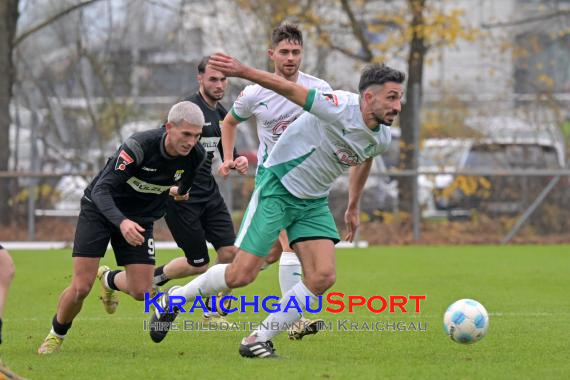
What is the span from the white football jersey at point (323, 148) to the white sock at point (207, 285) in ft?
2.36

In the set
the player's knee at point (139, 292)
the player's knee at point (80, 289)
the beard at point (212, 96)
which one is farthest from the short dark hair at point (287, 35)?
the player's knee at point (80, 289)

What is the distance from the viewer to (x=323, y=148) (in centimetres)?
690

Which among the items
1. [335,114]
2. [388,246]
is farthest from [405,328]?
[388,246]

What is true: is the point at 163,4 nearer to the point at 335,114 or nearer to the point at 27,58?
the point at 27,58

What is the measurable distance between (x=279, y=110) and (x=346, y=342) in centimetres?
191

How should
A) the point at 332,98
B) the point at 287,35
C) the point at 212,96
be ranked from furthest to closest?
the point at 212,96
the point at 287,35
the point at 332,98

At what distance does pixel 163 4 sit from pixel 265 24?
6.68ft

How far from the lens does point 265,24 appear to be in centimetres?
2023

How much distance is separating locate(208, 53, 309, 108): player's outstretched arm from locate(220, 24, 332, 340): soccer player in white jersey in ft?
5.24

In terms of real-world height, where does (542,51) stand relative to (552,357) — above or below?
above

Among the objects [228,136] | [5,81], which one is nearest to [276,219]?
[228,136]

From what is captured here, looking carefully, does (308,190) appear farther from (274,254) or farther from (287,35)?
(274,254)

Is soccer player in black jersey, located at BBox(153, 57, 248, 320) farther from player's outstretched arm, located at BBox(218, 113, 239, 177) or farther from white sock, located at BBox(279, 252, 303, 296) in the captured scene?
white sock, located at BBox(279, 252, 303, 296)

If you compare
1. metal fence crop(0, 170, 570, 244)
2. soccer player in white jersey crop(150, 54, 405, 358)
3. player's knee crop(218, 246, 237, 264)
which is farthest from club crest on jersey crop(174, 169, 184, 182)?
metal fence crop(0, 170, 570, 244)
